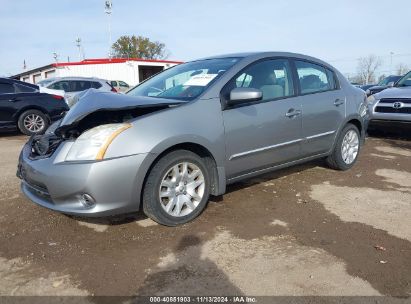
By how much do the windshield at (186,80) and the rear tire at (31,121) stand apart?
591cm

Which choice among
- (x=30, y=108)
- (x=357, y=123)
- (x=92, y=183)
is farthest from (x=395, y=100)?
(x=30, y=108)

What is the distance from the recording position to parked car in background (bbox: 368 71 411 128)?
7.59 m

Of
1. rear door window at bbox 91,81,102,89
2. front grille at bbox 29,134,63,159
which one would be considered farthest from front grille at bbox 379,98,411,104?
rear door window at bbox 91,81,102,89

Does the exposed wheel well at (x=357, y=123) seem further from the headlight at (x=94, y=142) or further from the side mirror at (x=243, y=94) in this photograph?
the headlight at (x=94, y=142)

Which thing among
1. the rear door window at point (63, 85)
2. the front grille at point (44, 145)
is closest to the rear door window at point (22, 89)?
the rear door window at point (63, 85)

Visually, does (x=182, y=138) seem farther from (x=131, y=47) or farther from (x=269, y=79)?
(x=131, y=47)

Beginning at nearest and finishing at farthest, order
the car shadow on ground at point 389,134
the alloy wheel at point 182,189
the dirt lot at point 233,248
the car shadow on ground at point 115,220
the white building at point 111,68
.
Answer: the dirt lot at point 233,248 < the alloy wheel at point 182,189 < the car shadow on ground at point 115,220 < the car shadow on ground at point 389,134 < the white building at point 111,68

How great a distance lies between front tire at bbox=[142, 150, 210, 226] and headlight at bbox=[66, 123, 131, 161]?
473 millimetres

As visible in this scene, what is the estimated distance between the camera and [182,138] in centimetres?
354

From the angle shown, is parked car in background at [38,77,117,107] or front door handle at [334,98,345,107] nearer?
front door handle at [334,98,345,107]

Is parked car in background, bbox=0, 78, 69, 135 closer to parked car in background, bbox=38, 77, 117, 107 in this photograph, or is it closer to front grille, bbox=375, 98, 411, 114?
parked car in background, bbox=38, 77, 117, 107

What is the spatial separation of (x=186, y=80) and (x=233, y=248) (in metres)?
1.96

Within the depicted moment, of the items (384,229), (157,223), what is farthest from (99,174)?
(384,229)

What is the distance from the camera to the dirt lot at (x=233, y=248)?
2.71 m
